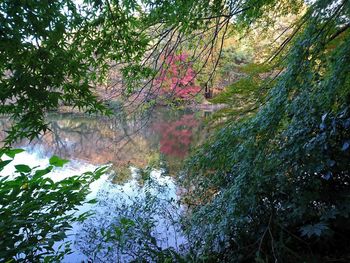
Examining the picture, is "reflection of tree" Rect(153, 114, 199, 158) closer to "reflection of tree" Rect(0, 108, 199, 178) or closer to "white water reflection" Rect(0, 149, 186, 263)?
"reflection of tree" Rect(0, 108, 199, 178)

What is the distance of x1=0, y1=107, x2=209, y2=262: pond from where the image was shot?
3170 mm

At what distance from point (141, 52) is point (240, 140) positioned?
1.01 meters

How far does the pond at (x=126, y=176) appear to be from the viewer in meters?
3.17

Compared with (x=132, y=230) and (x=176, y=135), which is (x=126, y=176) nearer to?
(x=132, y=230)

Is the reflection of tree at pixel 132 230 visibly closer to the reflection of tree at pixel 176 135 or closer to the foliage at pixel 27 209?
the foliage at pixel 27 209

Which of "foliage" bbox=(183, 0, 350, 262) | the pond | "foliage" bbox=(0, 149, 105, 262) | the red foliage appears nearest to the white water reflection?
the pond

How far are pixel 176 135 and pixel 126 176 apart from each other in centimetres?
454

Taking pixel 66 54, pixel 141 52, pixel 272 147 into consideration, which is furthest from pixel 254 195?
pixel 66 54

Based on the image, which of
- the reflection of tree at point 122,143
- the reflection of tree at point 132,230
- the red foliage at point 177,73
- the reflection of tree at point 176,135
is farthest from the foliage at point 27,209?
the reflection of tree at point 176,135

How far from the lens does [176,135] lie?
1080cm

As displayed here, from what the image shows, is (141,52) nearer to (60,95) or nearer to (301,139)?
(60,95)

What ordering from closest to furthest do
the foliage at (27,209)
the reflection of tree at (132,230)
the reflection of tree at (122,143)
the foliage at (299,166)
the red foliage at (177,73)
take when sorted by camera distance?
the foliage at (27,209), the foliage at (299,166), the red foliage at (177,73), the reflection of tree at (132,230), the reflection of tree at (122,143)

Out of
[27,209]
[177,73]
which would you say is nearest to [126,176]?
[177,73]

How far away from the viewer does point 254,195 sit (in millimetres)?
1903
